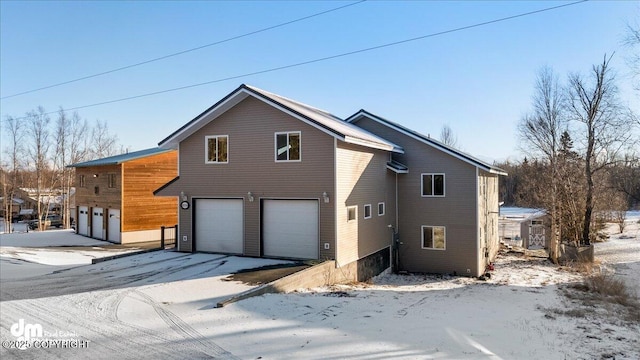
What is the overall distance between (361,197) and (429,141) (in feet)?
16.3

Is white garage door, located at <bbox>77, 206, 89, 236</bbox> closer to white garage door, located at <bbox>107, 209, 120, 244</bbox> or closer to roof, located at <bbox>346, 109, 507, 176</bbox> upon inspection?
white garage door, located at <bbox>107, 209, 120, 244</bbox>

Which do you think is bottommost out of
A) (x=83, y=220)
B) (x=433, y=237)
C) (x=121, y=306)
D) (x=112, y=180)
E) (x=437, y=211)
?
(x=121, y=306)

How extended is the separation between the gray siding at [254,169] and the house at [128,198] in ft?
32.6

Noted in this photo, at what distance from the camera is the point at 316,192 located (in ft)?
44.9

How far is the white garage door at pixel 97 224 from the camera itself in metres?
26.5

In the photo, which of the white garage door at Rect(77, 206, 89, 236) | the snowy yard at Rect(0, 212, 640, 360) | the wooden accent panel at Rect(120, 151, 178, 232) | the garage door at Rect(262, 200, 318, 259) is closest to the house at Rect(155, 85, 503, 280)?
the garage door at Rect(262, 200, 318, 259)

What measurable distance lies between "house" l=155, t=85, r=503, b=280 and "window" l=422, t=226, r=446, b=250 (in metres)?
0.05

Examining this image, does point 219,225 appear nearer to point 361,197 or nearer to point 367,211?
point 361,197

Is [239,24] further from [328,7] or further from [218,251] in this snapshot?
[218,251]

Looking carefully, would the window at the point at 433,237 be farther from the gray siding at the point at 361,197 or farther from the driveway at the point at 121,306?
the driveway at the point at 121,306

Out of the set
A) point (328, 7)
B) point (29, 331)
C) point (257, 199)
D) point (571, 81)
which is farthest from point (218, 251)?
point (571, 81)

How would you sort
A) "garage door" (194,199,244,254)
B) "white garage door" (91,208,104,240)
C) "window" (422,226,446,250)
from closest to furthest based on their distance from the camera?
1. "garage door" (194,199,244,254)
2. "window" (422,226,446,250)
3. "white garage door" (91,208,104,240)

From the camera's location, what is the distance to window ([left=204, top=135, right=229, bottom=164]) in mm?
15273

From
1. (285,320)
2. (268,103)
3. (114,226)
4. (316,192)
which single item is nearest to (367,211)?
(316,192)
